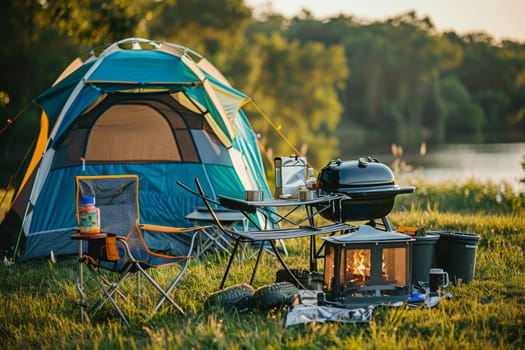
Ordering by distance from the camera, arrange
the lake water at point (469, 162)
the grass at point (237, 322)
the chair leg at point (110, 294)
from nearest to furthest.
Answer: the grass at point (237, 322) → the chair leg at point (110, 294) → the lake water at point (469, 162)

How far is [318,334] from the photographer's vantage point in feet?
10.1

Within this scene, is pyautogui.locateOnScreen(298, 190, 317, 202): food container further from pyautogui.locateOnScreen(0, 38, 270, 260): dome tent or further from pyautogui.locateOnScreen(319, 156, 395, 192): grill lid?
pyautogui.locateOnScreen(0, 38, 270, 260): dome tent

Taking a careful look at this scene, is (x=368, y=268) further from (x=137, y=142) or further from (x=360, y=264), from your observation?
(x=137, y=142)

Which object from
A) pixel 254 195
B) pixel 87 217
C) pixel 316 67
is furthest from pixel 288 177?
pixel 316 67

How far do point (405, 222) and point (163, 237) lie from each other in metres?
2.28

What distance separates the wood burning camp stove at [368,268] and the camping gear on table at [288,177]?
0.39m

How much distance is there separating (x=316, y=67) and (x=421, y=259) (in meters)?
27.2

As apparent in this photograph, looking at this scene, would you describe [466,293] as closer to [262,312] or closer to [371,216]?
[371,216]

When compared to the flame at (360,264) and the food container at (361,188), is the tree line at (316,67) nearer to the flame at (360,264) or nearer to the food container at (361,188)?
the food container at (361,188)

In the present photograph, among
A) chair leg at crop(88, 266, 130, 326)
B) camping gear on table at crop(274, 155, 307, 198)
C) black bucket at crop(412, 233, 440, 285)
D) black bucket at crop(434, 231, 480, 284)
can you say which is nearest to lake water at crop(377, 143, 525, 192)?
black bucket at crop(434, 231, 480, 284)

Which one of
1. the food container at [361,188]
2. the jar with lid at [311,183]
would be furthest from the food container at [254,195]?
the food container at [361,188]

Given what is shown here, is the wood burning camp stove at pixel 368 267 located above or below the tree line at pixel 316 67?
below

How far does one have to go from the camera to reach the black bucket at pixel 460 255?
4098 millimetres

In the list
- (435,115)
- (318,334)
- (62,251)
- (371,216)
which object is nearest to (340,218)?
(371,216)
